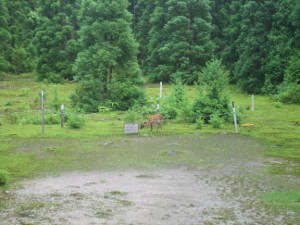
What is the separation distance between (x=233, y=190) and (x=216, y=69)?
9.73m

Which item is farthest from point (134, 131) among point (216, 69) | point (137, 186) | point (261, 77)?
point (261, 77)

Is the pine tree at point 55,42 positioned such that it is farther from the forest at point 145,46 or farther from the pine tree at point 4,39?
the pine tree at point 4,39

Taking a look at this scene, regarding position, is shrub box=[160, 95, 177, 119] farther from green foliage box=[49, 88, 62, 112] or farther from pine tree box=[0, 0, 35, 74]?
pine tree box=[0, 0, 35, 74]

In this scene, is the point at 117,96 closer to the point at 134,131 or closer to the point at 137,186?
the point at 134,131

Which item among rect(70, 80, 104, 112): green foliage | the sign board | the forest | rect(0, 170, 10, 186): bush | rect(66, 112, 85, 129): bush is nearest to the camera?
rect(0, 170, 10, 186): bush

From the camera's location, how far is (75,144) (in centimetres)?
1315

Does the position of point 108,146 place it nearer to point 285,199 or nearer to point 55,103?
point 285,199

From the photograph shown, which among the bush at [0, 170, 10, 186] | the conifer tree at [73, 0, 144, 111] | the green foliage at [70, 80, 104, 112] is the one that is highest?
the conifer tree at [73, 0, 144, 111]

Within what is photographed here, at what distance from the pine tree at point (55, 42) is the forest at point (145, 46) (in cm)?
9

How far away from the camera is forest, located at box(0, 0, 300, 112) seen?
21.8m

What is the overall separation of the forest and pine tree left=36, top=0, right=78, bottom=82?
0.31 ft

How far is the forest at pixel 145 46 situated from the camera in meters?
21.8

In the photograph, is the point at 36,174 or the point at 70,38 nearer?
the point at 36,174

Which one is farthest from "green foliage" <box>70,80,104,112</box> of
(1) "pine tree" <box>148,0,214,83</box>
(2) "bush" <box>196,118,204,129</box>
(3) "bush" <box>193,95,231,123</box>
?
(1) "pine tree" <box>148,0,214,83</box>
